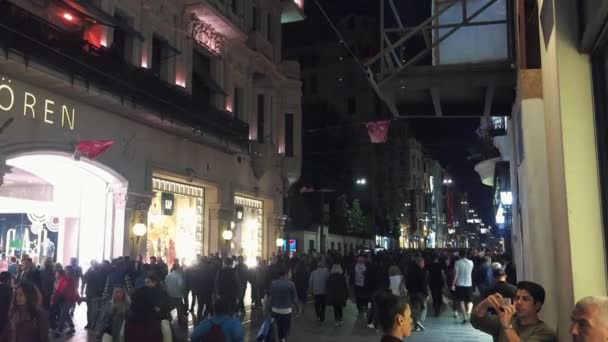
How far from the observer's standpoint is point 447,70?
8.71m

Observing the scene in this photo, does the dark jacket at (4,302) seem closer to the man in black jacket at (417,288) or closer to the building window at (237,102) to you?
the man in black jacket at (417,288)

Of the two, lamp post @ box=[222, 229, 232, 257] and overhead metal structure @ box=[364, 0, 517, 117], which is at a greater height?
overhead metal structure @ box=[364, 0, 517, 117]

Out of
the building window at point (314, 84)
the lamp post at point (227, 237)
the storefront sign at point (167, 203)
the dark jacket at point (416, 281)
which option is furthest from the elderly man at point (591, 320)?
the building window at point (314, 84)

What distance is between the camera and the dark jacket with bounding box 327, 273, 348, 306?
53.5ft

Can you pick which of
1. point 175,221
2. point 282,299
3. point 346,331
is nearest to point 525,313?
point 282,299

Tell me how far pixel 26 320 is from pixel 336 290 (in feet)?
36.1

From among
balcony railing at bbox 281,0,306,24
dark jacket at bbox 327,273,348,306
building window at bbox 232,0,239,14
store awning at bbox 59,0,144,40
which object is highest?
balcony railing at bbox 281,0,306,24

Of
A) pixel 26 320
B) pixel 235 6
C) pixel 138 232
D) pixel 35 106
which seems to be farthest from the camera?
pixel 235 6

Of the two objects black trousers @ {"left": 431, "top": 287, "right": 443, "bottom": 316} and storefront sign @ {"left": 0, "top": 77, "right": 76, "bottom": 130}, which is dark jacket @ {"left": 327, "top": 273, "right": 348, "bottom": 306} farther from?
storefront sign @ {"left": 0, "top": 77, "right": 76, "bottom": 130}

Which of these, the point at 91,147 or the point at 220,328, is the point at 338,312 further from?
the point at 220,328

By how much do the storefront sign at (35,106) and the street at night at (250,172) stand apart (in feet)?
0.17

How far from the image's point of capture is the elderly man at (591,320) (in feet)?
9.37

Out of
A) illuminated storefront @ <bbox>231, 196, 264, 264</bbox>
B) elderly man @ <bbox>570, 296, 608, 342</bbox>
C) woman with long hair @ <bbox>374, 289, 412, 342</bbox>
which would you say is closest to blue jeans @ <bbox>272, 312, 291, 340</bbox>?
woman with long hair @ <bbox>374, 289, 412, 342</bbox>

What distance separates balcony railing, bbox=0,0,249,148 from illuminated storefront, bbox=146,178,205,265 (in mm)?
2715
